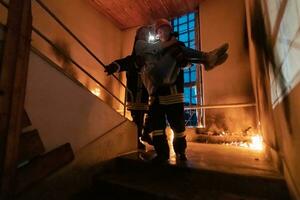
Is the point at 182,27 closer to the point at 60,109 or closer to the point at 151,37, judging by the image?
the point at 151,37

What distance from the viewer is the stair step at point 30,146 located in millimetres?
1293

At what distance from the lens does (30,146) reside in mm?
1333

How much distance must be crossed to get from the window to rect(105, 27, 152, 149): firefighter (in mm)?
2525

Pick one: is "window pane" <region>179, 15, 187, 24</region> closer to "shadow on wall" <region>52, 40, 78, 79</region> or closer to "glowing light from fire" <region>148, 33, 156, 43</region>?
"shadow on wall" <region>52, 40, 78, 79</region>

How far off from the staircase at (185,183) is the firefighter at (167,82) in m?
0.20

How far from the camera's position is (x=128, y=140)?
2.28m

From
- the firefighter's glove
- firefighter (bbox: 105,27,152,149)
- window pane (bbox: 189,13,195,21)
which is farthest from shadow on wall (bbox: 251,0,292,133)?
window pane (bbox: 189,13,195,21)

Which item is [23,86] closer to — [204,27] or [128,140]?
[128,140]

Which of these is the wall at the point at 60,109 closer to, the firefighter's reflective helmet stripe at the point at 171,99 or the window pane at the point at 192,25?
the firefighter's reflective helmet stripe at the point at 171,99

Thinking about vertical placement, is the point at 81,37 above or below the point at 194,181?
above

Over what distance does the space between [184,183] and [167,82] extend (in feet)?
2.98

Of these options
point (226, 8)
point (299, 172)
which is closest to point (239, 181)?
point (299, 172)

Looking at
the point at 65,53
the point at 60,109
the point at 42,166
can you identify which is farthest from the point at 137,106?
the point at 65,53

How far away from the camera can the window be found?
15.9 feet
